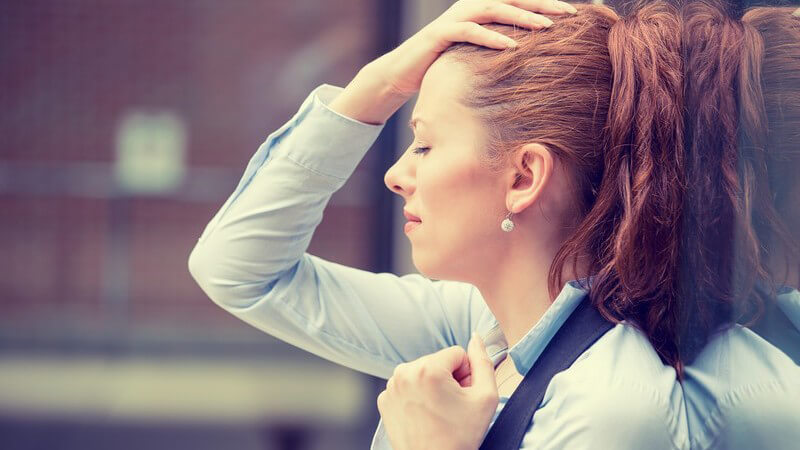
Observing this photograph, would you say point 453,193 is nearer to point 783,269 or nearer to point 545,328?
point 545,328

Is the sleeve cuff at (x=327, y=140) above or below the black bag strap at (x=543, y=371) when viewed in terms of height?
above

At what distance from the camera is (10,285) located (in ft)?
19.9

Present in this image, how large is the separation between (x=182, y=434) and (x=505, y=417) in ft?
11.8

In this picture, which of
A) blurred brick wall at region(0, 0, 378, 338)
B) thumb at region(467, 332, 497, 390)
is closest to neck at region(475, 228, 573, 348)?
thumb at region(467, 332, 497, 390)

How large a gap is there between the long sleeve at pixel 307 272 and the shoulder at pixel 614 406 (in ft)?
1.46

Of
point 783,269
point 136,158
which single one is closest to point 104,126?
A: point 136,158

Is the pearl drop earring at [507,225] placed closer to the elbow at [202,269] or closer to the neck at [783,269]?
the neck at [783,269]

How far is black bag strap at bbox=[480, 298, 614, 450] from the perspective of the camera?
1038mm

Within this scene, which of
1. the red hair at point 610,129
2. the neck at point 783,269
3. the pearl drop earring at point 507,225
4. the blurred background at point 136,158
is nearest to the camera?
the neck at point 783,269

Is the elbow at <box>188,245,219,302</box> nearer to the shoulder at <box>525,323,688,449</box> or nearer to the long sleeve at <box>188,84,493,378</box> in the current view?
the long sleeve at <box>188,84,493,378</box>

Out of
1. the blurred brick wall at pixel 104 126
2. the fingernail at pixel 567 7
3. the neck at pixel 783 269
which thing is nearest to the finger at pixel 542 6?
the fingernail at pixel 567 7

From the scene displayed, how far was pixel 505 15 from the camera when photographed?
1191 millimetres

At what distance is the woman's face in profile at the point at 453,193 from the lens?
1.18 m

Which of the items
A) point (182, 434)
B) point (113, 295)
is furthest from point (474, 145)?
point (113, 295)
